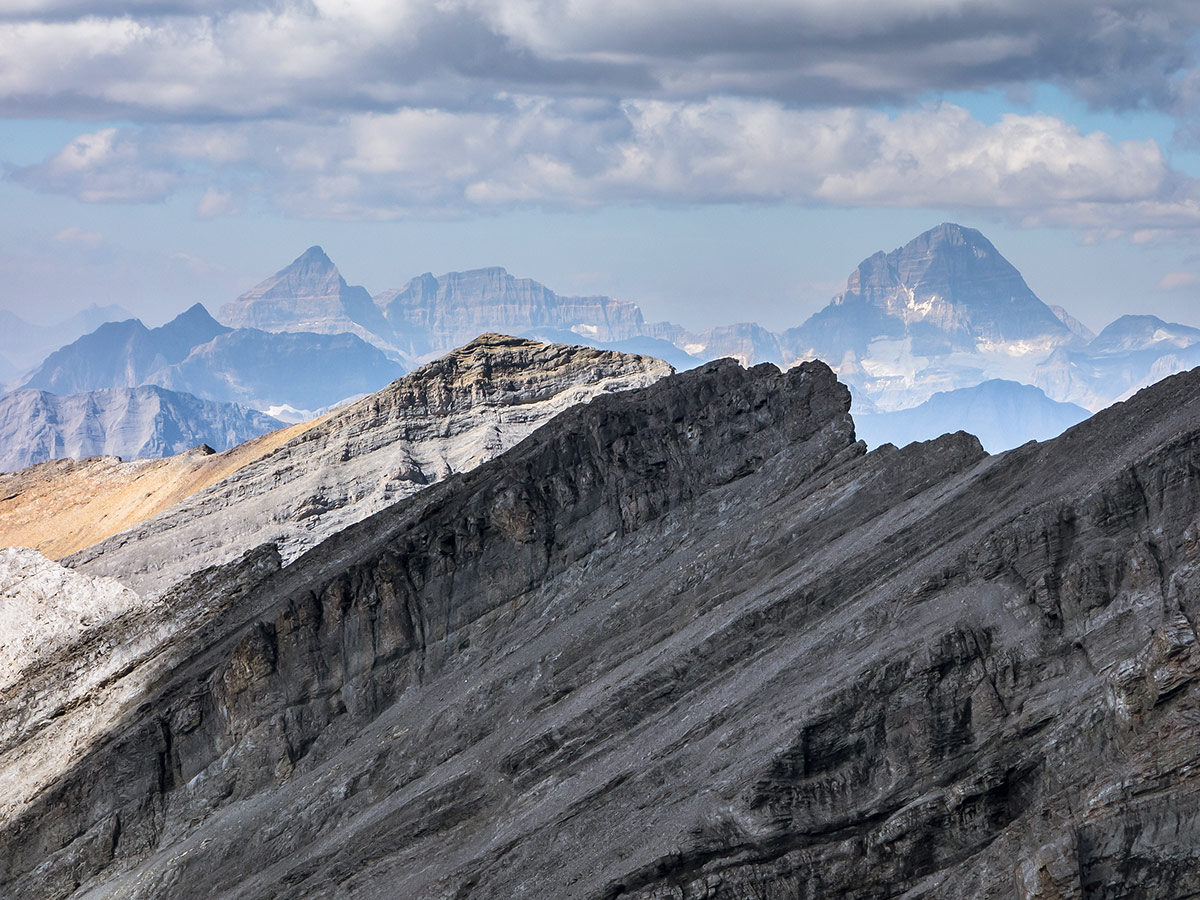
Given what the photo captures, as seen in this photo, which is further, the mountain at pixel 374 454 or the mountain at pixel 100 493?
the mountain at pixel 100 493

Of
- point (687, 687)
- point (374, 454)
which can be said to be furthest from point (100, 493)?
point (687, 687)

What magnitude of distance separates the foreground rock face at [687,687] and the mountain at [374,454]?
6917 millimetres

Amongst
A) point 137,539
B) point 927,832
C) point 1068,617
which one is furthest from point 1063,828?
point 137,539

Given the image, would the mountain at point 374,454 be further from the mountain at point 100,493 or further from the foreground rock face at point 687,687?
the foreground rock face at point 687,687

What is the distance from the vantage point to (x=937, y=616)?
184 ft

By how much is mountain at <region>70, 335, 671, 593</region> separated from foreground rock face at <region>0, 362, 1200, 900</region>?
22.7 feet

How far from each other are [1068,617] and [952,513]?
10939mm

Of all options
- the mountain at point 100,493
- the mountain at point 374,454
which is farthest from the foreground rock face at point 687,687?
the mountain at point 100,493

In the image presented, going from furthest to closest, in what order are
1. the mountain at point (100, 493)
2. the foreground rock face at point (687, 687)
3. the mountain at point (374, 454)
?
the mountain at point (100, 493) < the mountain at point (374, 454) < the foreground rock face at point (687, 687)

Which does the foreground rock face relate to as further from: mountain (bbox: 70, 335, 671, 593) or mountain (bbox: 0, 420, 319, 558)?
mountain (bbox: 0, 420, 319, 558)

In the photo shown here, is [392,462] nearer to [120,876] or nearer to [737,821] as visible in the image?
[120,876]

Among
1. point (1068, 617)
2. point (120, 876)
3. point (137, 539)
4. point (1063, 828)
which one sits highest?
point (137, 539)

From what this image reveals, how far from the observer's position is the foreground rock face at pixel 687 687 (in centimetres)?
4822

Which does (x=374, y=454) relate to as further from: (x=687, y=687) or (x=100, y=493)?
(x=687, y=687)
